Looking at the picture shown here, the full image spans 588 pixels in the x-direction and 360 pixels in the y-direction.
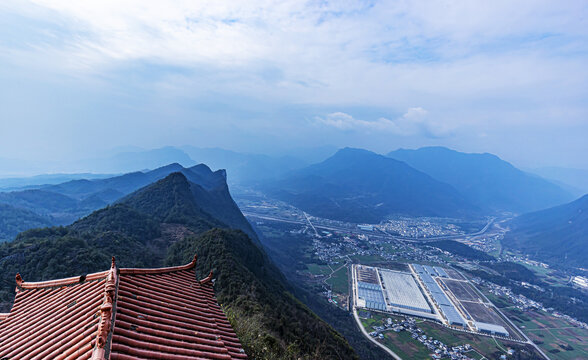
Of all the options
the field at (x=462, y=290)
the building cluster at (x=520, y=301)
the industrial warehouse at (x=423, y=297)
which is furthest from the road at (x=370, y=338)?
the building cluster at (x=520, y=301)

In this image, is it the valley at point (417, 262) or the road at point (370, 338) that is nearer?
the road at point (370, 338)

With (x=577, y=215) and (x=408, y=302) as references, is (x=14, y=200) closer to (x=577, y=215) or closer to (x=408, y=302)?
(x=408, y=302)

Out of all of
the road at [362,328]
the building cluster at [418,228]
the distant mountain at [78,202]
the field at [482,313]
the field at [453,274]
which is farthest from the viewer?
the building cluster at [418,228]

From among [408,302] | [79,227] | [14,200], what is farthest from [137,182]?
[408,302]

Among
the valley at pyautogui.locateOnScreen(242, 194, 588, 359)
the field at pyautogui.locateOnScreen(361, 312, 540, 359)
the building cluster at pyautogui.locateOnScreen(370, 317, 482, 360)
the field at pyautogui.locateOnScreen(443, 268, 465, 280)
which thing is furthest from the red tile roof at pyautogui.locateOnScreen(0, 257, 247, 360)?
the field at pyautogui.locateOnScreen(443, 268, 465, 280)

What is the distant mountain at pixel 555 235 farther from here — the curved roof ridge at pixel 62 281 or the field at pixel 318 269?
the curved roof ridge at pixel 62 281

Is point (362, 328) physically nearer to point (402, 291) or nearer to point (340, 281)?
point (402, 291)

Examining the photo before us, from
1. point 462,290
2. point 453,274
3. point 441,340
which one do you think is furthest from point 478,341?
point 453,274

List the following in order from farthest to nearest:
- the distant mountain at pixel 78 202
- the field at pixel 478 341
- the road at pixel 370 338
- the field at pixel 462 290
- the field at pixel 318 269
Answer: the distant mountain at pixel 78 202 → the field at pixel 318 269 → the field at pixel 462 290 → the field at pixel 478 341 → the road at pixel 370 338
